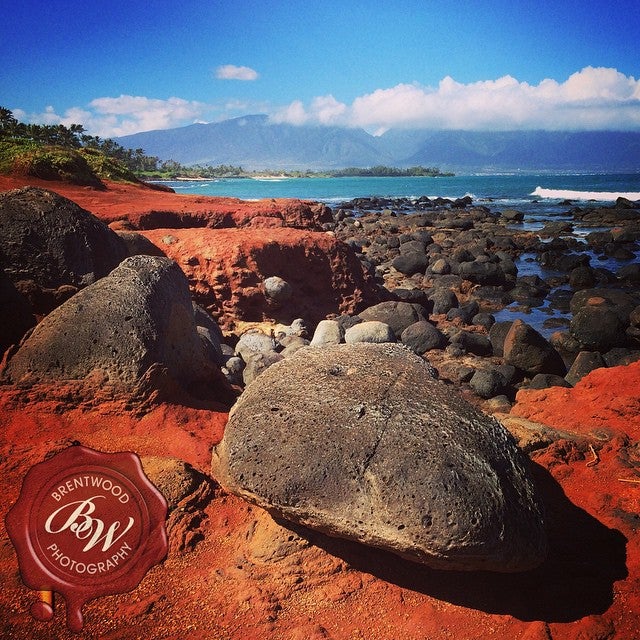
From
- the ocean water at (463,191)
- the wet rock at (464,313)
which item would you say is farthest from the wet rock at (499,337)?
the ocean water at (463,191)

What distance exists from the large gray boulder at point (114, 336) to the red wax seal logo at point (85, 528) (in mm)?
1147

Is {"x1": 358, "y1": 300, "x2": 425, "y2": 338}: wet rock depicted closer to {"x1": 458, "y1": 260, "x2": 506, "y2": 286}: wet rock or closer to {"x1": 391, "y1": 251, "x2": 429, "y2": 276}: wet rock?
{"x1": 458, "y1": 260, "x2": 506, "y2": 286}: wet rock

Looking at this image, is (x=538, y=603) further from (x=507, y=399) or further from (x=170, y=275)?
(x=507, y=399)

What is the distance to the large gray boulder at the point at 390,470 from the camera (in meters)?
2.86

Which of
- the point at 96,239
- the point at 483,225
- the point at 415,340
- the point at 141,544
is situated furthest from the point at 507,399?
the point at 483,225

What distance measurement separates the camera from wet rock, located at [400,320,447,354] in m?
10.7

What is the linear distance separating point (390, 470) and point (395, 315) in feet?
28.4

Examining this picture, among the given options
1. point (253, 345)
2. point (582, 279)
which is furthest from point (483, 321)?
point (253, 345)

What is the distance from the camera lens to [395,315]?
1145 centimetres

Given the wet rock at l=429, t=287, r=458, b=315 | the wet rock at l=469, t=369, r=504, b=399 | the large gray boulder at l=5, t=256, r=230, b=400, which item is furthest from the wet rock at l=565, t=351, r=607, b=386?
the large gray boulder at l=5, t=256, r=230, b=400

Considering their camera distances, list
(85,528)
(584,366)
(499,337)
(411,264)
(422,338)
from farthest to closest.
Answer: (411,264) < (499,337) < (422,338) < (584,366) < (85,528)

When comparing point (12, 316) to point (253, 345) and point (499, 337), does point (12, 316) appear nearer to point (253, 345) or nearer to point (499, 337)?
point (253, 345)

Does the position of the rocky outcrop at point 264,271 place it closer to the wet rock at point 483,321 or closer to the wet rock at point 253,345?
the wet rock at point 253,345

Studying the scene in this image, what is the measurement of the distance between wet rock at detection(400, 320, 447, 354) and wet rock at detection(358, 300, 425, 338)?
31cm
